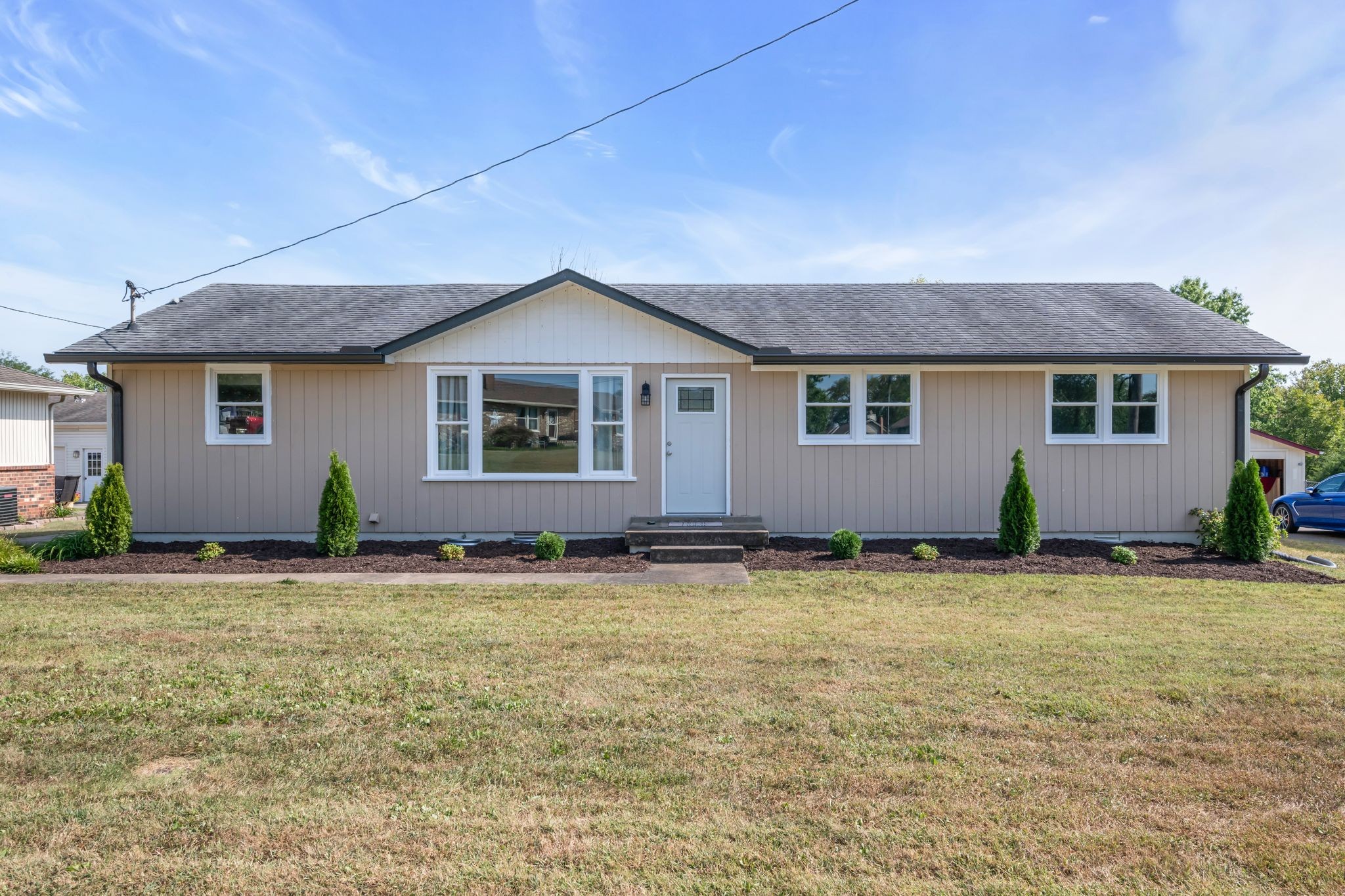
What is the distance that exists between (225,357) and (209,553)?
106 inches

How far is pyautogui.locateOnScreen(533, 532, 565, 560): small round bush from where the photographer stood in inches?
361

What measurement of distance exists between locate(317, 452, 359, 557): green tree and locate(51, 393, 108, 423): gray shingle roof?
66.1ft

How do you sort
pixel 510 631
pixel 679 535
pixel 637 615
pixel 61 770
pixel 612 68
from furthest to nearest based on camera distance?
pixel 612 68 → pixel 679 535 → pixel 637 615 → pixel 510 631 → pixel 61 770

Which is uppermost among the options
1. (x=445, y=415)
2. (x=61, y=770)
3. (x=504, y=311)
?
(x=504, y=311)

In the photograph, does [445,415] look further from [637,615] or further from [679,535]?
[637,615]

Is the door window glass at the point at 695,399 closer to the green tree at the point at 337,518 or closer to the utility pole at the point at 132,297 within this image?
the green tree at the point at 337,518

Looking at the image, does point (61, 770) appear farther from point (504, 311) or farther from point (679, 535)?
point (504, 311)

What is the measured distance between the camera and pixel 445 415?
10.4 metres

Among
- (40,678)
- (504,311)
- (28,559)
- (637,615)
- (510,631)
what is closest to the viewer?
(40,678)

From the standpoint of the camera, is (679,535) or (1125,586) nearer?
(1125,586)

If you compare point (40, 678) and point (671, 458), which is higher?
point (671, 458)

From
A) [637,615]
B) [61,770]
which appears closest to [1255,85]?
[637,615]

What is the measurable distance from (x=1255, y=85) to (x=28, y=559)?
63.0ft

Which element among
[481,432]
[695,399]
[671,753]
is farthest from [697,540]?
[671,753]
